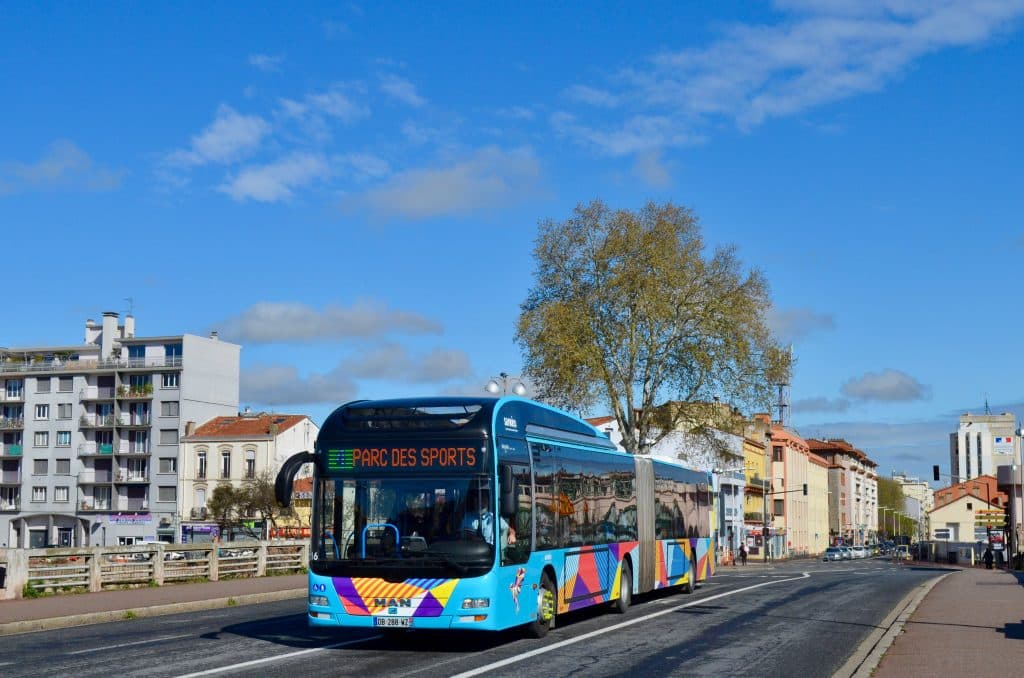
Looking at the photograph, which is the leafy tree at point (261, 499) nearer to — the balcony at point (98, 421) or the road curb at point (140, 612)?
the balcony at point (98, 421)

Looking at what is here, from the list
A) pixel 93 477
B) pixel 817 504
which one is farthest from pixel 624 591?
pixel 817 504

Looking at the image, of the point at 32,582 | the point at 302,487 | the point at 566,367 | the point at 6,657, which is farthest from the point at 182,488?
the point at 6,657

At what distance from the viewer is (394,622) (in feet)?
48.1

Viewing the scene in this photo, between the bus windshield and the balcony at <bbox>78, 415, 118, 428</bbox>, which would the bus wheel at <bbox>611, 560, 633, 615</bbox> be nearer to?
the bus windshield

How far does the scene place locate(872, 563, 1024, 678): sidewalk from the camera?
13352 mm

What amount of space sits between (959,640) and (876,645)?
1.38 metres

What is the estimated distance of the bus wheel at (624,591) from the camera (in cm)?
2152

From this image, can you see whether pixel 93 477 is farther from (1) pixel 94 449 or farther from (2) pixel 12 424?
(2) pixel 12 424

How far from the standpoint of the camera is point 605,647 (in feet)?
52.2

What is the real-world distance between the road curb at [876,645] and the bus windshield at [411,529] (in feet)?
14.2

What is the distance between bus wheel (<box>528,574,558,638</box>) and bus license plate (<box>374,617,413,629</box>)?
2487 mm

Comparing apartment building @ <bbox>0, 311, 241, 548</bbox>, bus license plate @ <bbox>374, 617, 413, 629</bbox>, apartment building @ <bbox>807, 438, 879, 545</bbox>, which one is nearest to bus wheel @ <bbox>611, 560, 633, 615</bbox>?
bus license plate @ <bbox>374, 617, 413, 629</bbox>

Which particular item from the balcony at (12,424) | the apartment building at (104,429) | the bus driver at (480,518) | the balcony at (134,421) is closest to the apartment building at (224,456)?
the apartment building at (104,429)

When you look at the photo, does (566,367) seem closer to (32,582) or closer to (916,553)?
(32,582)
